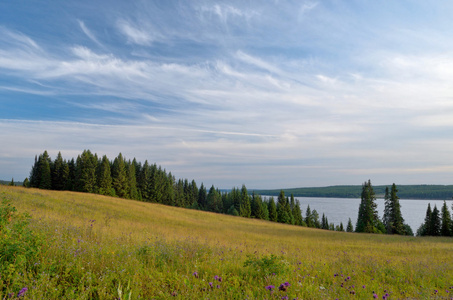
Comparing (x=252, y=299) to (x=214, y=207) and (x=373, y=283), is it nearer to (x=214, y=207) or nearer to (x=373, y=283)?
(x=373, y=283)

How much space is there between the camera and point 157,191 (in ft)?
249

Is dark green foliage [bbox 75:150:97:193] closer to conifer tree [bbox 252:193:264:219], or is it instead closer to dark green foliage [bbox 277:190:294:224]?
conifer tree [bbox 252:193:264:219]

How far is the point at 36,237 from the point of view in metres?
4.83

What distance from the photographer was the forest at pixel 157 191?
50.1 meters

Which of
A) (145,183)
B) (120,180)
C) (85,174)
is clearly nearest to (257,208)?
(145,183)

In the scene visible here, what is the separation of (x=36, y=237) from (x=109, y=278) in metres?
1.90

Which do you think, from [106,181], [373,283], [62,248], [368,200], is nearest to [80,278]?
[62,248]

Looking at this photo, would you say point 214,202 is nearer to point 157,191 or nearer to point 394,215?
point 157,191

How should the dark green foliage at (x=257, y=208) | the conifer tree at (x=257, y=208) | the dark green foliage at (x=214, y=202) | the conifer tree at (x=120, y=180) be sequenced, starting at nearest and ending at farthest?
the conifer tree at (x=120, y=180) → the dark green foliage at (x=257, y=208) → the conifer tree at (x=257, y=208) → the dark green foliage at (x=214, y=202)

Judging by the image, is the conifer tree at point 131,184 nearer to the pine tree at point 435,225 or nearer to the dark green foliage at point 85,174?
the dark green foliage at point 85,174

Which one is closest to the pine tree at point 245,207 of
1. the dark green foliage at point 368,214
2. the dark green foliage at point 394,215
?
the dark green foliage at point 368,214

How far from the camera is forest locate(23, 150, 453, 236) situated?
5012 cm

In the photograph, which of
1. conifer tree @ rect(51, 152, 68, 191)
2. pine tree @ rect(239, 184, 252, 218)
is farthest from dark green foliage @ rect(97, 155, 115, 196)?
pine tree @ rect(239, 184, 252, 218)

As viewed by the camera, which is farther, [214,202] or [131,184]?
[214,202]
